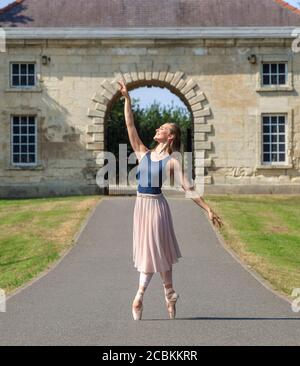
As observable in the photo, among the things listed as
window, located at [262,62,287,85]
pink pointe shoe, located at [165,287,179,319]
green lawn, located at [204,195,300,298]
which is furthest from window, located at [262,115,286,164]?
pink pointe shoe, located at [165,287,179,319]

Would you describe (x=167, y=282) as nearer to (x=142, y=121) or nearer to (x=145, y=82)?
(x=145, y=82)

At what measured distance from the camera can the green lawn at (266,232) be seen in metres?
12.1

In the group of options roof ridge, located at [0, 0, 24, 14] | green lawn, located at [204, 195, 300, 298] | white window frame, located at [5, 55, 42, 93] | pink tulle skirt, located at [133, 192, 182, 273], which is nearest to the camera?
pink tulle skirt, located at [133, 192, 182, 273]

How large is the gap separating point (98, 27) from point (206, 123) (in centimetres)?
510

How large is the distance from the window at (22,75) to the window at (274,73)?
835cm

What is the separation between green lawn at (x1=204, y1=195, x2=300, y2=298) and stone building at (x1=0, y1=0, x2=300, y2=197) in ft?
6.51

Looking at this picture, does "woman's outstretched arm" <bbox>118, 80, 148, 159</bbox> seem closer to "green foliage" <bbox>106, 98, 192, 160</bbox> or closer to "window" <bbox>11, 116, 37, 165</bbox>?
"window" <bbox>11, 116, 37, 165</bbox>

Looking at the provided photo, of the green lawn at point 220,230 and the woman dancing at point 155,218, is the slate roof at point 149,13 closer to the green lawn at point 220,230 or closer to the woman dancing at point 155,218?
the green lawn at point 220,230

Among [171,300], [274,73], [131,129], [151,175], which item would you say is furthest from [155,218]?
[274,73]

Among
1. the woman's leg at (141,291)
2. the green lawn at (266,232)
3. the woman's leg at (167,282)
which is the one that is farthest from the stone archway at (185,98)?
the woman's leg at (141,291)

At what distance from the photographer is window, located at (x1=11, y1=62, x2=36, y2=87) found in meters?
25.9

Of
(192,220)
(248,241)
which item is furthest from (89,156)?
(248,241)

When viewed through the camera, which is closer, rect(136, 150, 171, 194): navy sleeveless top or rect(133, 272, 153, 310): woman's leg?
rect(133, 272, 153, 310): woman's leg
